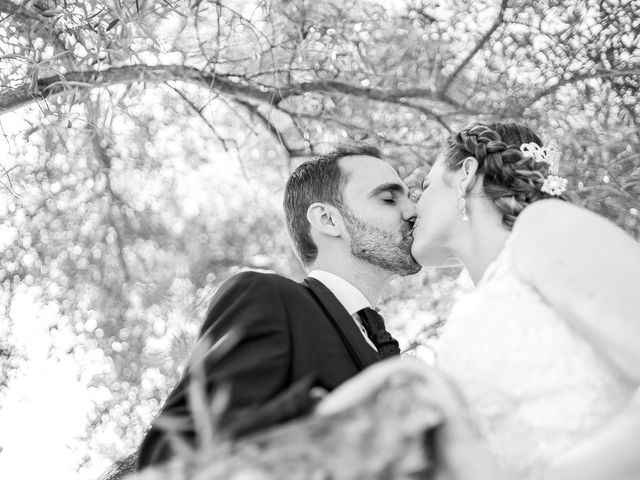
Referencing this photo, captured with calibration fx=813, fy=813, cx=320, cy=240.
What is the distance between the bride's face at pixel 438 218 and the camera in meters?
2.80

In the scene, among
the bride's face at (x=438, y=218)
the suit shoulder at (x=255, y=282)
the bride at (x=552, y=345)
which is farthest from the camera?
the bride's face at (x=438, y=218)

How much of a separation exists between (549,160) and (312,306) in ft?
3.28

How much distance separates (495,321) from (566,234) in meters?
0.30

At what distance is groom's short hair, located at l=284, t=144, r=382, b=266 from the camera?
3609mm

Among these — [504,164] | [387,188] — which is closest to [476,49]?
[387,188]

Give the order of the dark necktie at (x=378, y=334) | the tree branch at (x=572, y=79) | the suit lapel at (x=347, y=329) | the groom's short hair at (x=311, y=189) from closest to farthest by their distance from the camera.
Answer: the suit lapel at (x=347, y=329) → the dark necktie at (x=378, y=334) → the groom's short hair at (x=311, y=189) → the tree branch at (x=572, y=79)

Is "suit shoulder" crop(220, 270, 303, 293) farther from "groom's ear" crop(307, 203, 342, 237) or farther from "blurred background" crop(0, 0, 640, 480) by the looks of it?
"blurred background" crop(0, 0, 640, 480)

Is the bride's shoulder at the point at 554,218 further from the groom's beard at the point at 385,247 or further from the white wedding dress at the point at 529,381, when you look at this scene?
the groom's beard at the point at 385,247

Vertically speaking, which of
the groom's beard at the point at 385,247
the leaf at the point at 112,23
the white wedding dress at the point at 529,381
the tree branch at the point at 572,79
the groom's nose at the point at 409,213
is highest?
the leaf at the point at 112,23

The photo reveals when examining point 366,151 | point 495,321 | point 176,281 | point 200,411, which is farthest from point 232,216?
point 200,411

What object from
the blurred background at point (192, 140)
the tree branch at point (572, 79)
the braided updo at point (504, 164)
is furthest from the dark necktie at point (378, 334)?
the tree branch at point (572, 79)

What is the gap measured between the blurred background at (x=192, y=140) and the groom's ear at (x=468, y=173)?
1436 millimetres

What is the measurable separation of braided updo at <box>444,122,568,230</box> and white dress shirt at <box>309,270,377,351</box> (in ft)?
2.13

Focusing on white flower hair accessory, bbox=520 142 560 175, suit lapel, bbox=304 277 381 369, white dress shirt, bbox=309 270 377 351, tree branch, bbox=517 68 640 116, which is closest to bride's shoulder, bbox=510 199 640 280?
suit lapel, bbox=304 277 381 369
